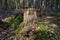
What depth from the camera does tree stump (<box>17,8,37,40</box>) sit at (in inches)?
270

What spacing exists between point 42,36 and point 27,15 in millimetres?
1632

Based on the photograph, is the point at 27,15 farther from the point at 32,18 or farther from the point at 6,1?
the point at 6,1

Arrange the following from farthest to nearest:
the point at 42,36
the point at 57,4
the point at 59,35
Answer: the point at 57,4 < the point at 59,35 < the point at 42,36

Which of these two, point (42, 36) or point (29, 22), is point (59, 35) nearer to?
point (42, 36)

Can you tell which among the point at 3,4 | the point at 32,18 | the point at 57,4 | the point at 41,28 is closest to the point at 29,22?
the point at 32,18

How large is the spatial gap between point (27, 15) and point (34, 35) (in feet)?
4.84

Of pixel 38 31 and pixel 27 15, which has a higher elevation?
pixel 27 15

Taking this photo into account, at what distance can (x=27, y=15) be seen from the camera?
7844 millimetres

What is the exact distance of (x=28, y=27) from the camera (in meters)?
7.26

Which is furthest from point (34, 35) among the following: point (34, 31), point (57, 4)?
point (57, 4)

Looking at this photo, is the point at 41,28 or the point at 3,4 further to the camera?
the point at 3,4

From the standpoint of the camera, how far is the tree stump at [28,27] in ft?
22.5

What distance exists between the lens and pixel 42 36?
263 inches

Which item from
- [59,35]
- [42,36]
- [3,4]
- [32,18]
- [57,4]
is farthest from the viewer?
[3,4]
